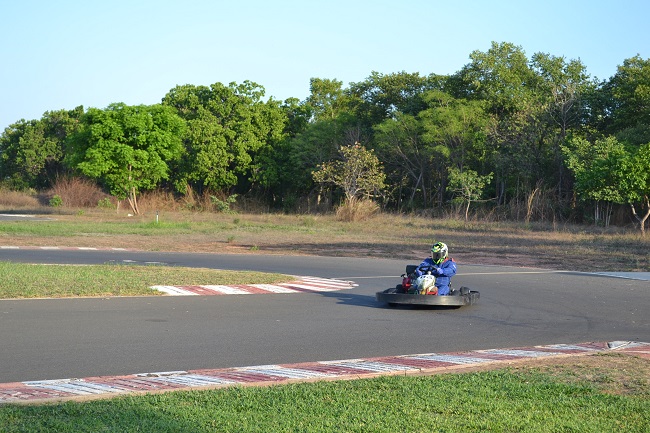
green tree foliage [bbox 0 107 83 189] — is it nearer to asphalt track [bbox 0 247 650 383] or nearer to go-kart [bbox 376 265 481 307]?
asphalt track [bbox 0 247 650 383]

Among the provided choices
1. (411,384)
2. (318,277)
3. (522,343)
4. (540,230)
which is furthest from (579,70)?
(411,384)

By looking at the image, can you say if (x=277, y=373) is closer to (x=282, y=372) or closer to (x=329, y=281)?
(x=282, y=372)

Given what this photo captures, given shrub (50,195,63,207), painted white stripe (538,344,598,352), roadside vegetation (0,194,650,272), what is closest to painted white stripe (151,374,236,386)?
painted white stripe (538,344,598,352)

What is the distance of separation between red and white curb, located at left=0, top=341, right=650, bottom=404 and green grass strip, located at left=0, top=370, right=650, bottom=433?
426 mm

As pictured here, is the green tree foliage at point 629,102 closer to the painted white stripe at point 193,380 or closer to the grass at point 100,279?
the grass at point 100,279

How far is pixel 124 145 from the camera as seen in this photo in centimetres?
4891

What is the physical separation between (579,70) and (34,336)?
47935 mm

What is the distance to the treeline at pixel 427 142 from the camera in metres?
45.2

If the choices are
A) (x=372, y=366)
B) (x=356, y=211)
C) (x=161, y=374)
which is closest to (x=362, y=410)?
(x=372, y=366)

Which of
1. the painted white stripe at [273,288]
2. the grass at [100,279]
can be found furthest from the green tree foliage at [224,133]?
the painted white stripe at [273,288]

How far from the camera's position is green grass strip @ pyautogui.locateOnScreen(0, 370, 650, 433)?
5578mm

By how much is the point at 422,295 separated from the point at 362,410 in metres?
7.26

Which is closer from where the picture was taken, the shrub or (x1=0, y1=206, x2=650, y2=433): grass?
(x1=0, y1=206, x2=650, y2=433): grass

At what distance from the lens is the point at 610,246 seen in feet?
96.6
